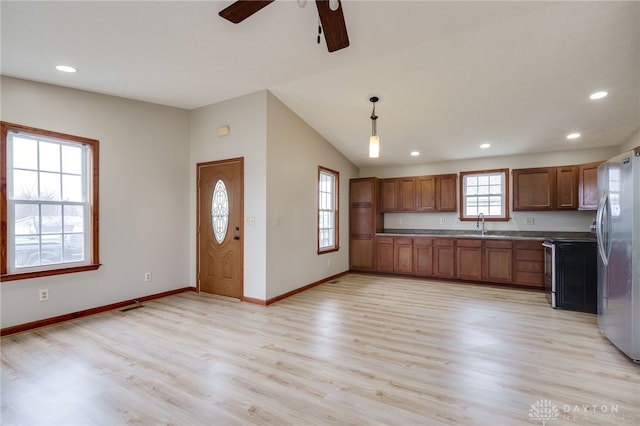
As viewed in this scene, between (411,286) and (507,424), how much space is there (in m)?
3.49

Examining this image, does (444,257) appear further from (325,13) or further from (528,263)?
(325,13)

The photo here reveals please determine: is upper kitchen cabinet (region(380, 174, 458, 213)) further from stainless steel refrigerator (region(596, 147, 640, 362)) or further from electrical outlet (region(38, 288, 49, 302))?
electrical outlet (region(38, 288, 49, 302))

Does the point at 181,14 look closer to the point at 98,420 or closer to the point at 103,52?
the point at 103,52

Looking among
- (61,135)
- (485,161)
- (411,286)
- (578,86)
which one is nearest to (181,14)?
(61,135)

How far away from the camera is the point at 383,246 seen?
6098mm

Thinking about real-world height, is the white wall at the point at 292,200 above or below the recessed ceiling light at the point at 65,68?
below

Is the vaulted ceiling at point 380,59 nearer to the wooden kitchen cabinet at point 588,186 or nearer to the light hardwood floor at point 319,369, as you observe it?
the wooden kitchen cabinet at point 588,186

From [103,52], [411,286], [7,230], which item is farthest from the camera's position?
[411,286]

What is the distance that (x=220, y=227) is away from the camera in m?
4.48

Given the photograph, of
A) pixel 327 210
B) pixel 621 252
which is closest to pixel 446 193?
pixel 327 210

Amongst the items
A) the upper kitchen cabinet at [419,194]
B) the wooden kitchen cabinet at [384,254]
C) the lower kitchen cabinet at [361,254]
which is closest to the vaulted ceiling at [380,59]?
the upper kitchen cabinet at [419,194]

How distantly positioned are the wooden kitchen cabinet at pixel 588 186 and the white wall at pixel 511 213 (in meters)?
0.42

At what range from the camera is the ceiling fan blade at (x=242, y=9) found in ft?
5.98

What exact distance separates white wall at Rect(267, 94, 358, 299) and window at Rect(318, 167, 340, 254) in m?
0.14
